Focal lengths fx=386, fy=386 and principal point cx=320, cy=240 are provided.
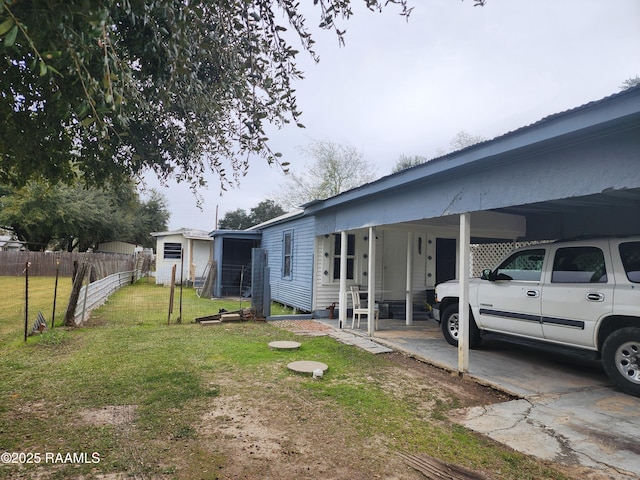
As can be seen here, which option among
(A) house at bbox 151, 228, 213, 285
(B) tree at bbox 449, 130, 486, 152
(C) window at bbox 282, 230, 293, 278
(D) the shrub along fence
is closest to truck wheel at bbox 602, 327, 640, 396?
(C) window at bbox 282, 230, 293, 278

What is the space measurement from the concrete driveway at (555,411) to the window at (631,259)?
149 centimetres

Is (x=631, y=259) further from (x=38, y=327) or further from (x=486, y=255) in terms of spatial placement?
(x=38, y=327)

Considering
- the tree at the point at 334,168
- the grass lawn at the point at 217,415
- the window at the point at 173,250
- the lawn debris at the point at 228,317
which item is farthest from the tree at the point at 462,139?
the grass lawn at the point at 217,415

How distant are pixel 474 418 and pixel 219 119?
4567 mm

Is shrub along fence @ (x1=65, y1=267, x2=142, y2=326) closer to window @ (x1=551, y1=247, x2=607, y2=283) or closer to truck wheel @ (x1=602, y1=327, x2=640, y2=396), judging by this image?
→ window @ (x1=551, y1=247, x2=607, y2=283)

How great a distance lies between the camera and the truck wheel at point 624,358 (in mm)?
4660

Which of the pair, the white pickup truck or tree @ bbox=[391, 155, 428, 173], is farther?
tree @ bbox=[391, 155, 428, 173]

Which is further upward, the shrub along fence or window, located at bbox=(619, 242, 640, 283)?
window, located at bbox=(619, 242, 640, 283)

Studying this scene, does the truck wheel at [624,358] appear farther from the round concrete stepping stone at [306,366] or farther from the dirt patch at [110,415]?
the dirt patch at [110,415]

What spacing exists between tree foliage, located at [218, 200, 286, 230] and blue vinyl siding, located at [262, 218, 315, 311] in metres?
25.1

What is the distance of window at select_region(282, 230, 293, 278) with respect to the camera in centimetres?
1291

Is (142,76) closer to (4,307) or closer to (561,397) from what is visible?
(561,397)

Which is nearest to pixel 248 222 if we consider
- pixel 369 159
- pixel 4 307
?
pixel 369 159

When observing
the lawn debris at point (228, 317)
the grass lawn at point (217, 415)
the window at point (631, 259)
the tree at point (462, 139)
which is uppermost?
the tree at point (462, 139)
